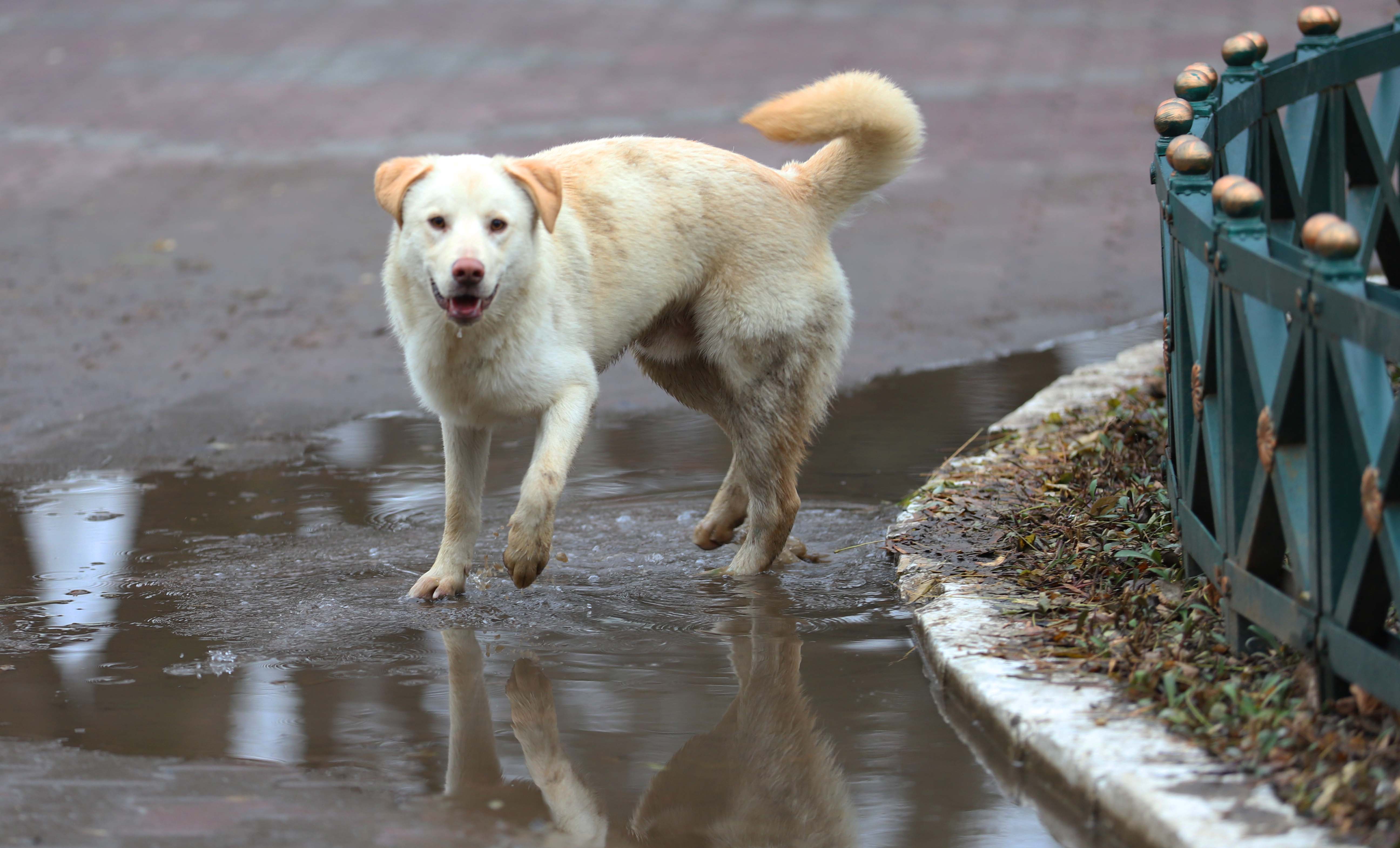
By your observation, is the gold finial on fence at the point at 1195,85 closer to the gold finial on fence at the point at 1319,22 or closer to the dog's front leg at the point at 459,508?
the gold finial on fence at the point at 1319,22

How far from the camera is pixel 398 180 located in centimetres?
443

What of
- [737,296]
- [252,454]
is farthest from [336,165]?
[737,296]

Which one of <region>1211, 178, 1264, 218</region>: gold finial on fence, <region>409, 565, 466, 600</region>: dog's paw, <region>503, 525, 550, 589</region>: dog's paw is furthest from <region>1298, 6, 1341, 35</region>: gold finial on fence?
<region>409, 565, 466, 600</region>: dog's paw

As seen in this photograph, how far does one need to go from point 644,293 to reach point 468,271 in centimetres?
98

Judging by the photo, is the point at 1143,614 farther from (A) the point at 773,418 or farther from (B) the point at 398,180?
(B) the point at 398,180

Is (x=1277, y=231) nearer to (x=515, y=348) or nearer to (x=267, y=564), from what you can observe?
(x=515, y=348)

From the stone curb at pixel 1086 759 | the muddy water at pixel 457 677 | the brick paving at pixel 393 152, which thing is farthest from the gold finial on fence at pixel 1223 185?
the brick paving at pixel 393 152

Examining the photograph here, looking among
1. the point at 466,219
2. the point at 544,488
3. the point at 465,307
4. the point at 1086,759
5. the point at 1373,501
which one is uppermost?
the point at 466,219

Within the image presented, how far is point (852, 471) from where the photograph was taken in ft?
21.1

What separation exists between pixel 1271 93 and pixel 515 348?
95.7 inches

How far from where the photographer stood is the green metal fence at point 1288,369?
2781 mm

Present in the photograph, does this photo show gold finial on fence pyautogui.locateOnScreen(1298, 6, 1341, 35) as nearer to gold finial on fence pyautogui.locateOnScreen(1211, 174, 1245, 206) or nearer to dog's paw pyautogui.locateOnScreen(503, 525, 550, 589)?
gold finial on fence pyautogui.locateOnScreen(1211, 174, 1245, 206)

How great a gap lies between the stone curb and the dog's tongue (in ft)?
5.01

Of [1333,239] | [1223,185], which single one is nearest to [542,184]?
[1223,185]
